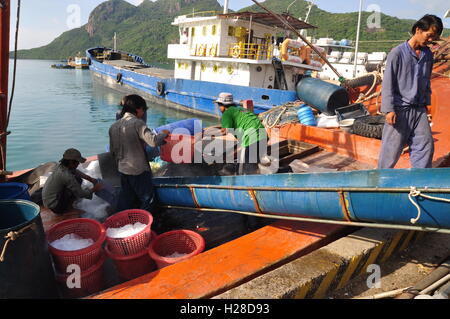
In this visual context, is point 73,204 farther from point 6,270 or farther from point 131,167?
point 6,270

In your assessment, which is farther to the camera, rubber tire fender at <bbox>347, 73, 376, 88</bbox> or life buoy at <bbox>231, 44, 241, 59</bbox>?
life buoy at <bbox>231, 44, 241, 59</bbox>

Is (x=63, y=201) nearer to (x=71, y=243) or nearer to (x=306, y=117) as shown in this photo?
(x=71, y=243)

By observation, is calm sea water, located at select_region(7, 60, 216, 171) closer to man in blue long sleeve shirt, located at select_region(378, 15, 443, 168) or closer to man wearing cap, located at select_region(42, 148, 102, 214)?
man wearing cap, located at select_region(42, 148, 102, 214)

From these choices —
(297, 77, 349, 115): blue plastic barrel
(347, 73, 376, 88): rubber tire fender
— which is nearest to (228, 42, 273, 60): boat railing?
(347, 73, 376, 88): rubber tire fender

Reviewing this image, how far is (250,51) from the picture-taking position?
15.1 m

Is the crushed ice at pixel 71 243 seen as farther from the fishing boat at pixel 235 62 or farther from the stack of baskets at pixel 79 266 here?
the fishing boat at pixel 235 62

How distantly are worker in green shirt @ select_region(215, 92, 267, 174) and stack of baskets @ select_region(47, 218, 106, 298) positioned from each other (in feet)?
7.06

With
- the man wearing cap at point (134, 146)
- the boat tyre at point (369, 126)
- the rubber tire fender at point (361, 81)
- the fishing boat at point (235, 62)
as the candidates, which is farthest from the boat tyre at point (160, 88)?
the man wearing cap at point (134, 146)

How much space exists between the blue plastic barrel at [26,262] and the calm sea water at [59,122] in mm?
8774

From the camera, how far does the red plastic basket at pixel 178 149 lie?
15.9 ft

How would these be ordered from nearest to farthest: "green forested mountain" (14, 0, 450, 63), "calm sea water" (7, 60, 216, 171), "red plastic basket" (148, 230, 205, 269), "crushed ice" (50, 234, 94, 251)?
"crushed ice" (50, 234, 94, 251) → "red plastic basket" (148, 230, 205, 269) → "calm sea water" (7, 60, 216, 171) → "green forested mountain" (14, 0, 450, 63)

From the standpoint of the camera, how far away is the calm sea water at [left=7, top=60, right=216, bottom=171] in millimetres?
10914

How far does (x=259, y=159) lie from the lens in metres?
4.30
